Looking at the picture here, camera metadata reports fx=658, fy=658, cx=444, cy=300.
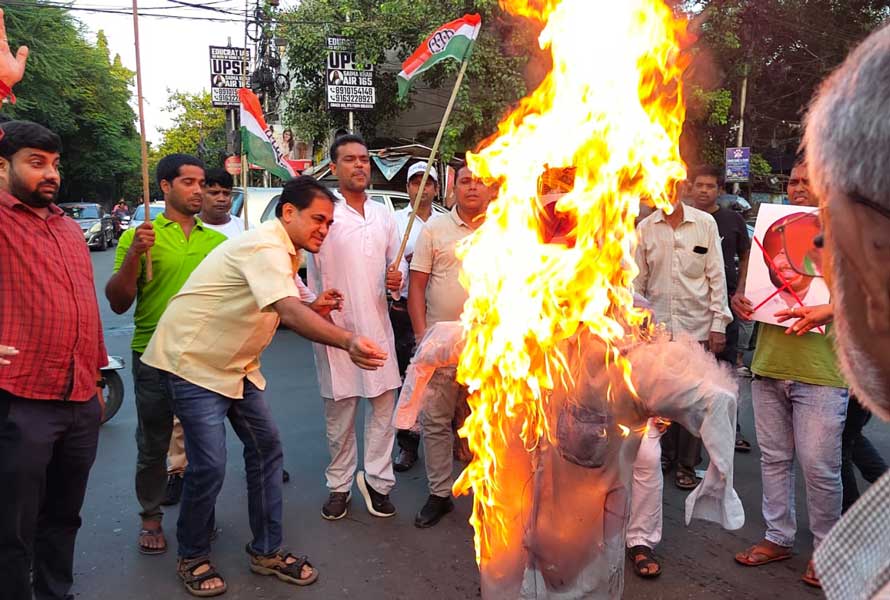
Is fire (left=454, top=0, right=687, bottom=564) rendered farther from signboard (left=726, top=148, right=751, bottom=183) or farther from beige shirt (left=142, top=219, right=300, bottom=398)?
signboard (left=726, top=148, right=751, bottom=183)

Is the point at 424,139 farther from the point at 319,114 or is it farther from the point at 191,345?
the point at 191,345

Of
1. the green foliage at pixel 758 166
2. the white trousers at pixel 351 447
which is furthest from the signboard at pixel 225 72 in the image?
the white trousers at pixel 351 447

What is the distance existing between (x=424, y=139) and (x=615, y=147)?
57.1ft

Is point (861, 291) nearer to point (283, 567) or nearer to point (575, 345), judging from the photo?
point (575, 345)

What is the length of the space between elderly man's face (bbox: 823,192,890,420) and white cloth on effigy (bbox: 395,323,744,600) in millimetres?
833

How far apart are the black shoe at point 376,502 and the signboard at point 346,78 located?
12.6 metres

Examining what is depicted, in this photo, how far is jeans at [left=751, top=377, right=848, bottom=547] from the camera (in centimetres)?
343

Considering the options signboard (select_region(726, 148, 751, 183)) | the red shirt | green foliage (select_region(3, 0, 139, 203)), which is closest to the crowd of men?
the red shirt

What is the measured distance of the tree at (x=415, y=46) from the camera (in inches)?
575

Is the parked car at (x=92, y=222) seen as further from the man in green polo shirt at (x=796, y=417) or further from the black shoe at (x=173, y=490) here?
the man in green polo shirt at (x=796, y=417)

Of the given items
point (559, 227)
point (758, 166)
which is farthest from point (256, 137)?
point (758, 166)

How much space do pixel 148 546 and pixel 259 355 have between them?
135 centimetres

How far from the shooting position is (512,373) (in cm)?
251

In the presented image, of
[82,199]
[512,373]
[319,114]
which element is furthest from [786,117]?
[82,199]
